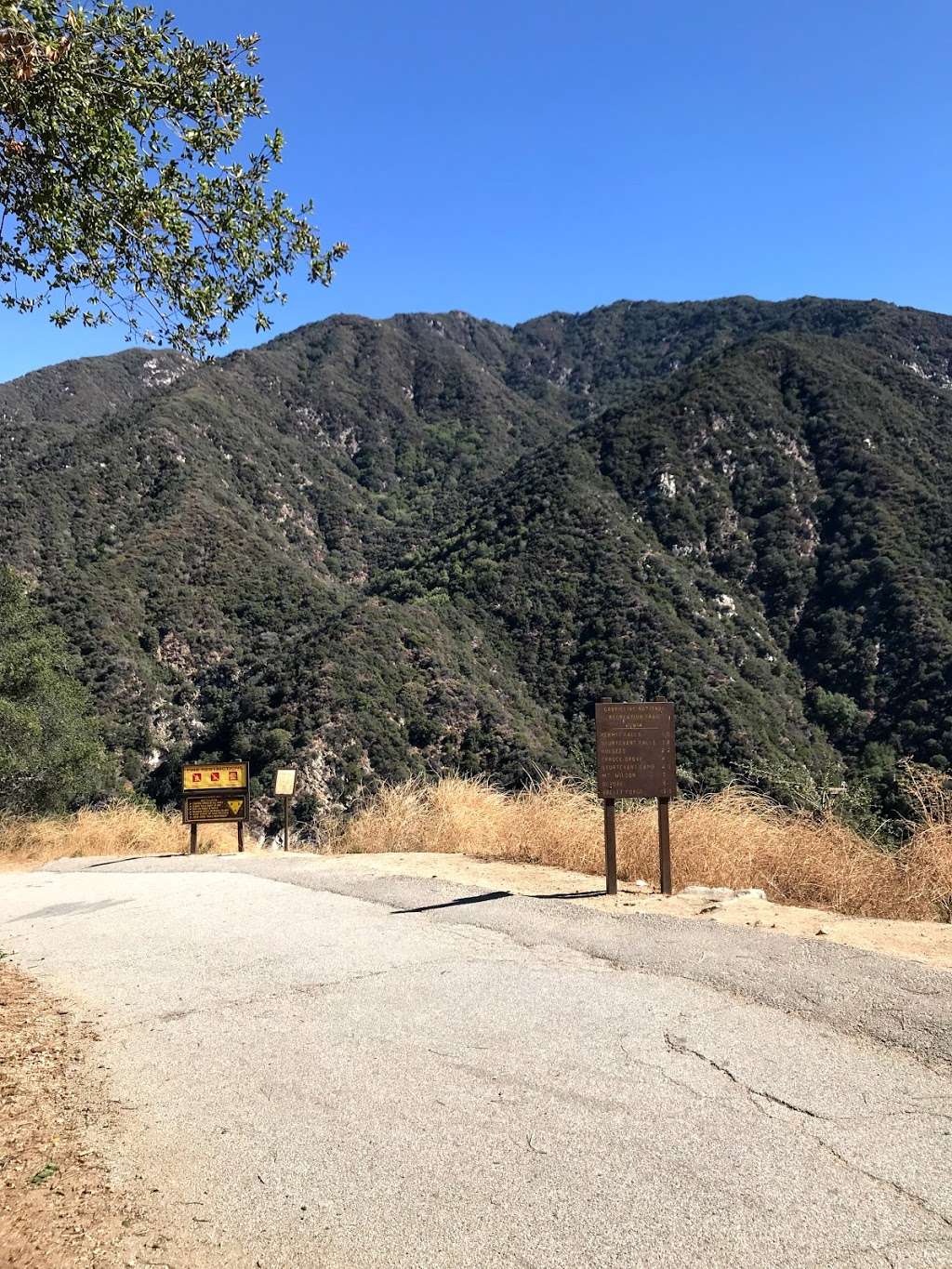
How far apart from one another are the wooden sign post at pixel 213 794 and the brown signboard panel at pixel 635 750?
690 cm

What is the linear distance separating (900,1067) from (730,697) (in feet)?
144

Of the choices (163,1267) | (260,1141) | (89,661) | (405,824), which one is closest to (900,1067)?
(260,1141)

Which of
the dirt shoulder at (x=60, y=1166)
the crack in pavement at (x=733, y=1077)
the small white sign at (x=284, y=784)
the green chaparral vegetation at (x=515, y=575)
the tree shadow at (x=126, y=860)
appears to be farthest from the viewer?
the green chaparral vegetation at (x=515, y=575)

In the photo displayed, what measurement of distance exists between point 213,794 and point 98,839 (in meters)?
3.04

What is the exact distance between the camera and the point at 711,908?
20.5ft

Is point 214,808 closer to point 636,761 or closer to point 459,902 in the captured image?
point 459,902

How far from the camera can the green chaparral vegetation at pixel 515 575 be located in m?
42.8

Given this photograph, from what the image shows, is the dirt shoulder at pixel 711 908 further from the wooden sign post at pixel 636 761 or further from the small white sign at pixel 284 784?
the small white sign at pixel 284 784

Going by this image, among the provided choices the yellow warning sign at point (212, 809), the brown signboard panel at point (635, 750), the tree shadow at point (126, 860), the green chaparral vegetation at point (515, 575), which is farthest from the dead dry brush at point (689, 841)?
the green chaparral vegetation at point (515, 575)

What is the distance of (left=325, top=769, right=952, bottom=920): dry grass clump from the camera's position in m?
6.71

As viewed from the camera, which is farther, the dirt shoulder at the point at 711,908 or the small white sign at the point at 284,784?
the small white sign at the point at 284,784

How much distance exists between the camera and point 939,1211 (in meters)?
2.40

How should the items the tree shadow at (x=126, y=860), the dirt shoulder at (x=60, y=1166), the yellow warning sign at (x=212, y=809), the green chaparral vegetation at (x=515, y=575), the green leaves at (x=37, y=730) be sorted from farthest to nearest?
the green chaparral vegetation at (x=515, y=575)
the green leaves at (x=37, y=730)
the yellow warning sign at (x=212, y=809)
the tree shadow at (x=126, y=860)
the dirt shoulder at (x=60, y=1166)

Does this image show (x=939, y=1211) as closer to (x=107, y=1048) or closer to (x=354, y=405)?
(x=107, y=1048)
